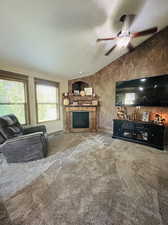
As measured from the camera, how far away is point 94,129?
4727 mm

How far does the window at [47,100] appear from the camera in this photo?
4039 millimetres

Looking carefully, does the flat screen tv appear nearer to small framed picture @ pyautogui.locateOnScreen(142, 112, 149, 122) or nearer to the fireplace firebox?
small framed picture @ pyautogui.locateOnScreen(142, 112, 149, 122)

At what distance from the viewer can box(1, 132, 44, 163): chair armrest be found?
214cm

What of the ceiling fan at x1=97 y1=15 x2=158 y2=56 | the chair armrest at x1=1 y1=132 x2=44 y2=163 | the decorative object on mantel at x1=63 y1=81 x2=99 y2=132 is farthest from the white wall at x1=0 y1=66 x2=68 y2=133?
the ceiling fan at x1=97 y1=15 x2=158 y2=56

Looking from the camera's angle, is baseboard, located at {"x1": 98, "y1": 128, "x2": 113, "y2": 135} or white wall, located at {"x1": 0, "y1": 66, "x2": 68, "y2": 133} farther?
baseboard, located at {"x1": 98, "y1": 128, "x2": 113, "y2": 135}

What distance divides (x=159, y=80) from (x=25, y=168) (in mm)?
3889

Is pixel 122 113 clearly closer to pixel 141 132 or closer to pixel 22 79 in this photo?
pixel 141 132

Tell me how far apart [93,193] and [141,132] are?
247cm

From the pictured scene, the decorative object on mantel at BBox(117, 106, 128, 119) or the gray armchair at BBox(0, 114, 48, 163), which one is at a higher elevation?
Result: the decorative object on mantel at BBox(117, 106, 128, 119)

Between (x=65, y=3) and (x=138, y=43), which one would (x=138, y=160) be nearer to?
(x=65, y=3)

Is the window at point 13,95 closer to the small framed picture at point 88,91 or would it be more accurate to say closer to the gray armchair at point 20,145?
the gray armchair at point 20,145

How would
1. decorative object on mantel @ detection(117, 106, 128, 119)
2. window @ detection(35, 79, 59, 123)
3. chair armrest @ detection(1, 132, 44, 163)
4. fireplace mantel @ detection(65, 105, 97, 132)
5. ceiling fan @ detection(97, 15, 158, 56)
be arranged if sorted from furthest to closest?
fireplace mantel @ detection(65, 105, 97, 132)
window @ detection(35, 79, 59, 123)
decorative object on mantel @ detection(117, 106, 128, 119)
chair armrest @ detection(1, 132, 44, 163)
ceiling fan @ detection(97, 15, 158, 56)

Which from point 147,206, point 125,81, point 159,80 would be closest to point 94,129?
point 125,81

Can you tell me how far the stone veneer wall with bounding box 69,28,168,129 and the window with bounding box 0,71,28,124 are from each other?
7.27 feet
